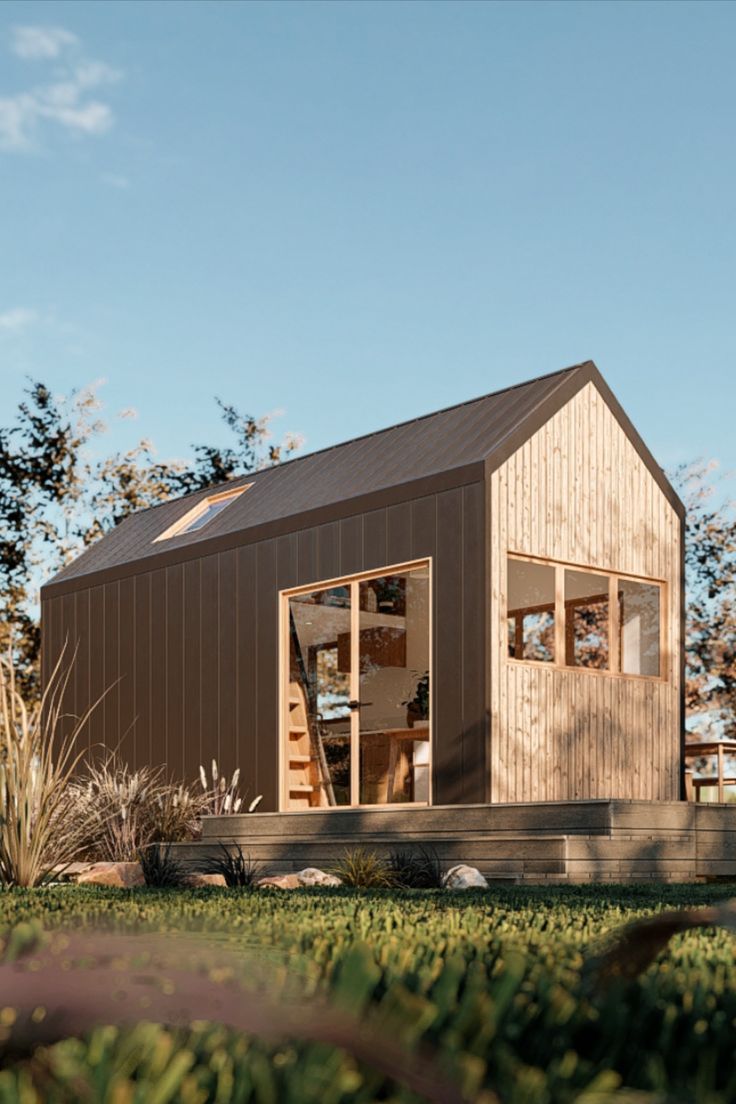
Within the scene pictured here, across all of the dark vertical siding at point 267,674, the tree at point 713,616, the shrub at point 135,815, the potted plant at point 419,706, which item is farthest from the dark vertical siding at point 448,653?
the tree at point 713,616

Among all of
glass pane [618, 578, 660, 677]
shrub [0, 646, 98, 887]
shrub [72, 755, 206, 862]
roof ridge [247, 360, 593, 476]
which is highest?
roof ridge [247, 360, 593, 476]

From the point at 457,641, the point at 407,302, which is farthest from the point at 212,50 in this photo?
the point at 457,641

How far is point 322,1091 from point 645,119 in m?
22.1

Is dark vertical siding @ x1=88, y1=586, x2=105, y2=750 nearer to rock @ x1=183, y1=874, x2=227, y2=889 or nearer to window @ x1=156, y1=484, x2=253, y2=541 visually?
window @ x1=156, y1=484, x2=253, y2=541

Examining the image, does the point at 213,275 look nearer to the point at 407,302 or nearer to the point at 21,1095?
the point at 407,302

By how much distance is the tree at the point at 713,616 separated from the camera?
21.6 metres

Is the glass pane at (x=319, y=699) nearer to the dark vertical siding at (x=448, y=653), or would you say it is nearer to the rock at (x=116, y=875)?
the dark vertical siding at (x=448, y=653)

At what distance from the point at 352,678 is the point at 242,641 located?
151 cm

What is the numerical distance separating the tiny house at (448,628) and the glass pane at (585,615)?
0.08 ft

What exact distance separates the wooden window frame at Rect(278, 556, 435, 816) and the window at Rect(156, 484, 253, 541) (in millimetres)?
2359

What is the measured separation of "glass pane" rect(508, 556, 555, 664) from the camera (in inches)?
390

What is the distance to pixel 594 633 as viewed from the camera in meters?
11.3

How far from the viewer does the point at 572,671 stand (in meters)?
9.93

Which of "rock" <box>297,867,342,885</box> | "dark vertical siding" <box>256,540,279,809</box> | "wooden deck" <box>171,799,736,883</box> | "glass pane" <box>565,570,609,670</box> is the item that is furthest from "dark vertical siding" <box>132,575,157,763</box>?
"rock" <box>297,867,342,885</box>
